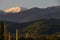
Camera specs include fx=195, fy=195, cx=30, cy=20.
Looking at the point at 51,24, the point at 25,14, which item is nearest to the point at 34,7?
the point at 25,14

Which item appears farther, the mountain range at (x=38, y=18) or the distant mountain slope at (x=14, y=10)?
the distant mountain slope at (x=14, y=10)

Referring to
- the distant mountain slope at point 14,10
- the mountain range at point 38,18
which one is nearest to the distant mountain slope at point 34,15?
the mountain range at point 38,18

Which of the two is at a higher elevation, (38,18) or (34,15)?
(34,15)

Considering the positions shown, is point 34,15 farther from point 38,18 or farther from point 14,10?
point 14,10

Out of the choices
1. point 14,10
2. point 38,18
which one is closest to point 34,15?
point 38,18

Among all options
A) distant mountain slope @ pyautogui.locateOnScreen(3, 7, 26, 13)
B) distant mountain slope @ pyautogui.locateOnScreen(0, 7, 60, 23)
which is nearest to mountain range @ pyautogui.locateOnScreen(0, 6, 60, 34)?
distant mountain slope @ pyautogui.locateOnScreen(0, 7, 60, 23)

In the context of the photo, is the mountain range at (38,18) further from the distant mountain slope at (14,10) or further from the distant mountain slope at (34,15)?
the distant mountain slope at (14,10)

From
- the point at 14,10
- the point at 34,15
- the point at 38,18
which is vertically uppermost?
the point at 14,10

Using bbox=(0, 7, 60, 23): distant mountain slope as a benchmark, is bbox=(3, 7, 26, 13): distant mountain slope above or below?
above

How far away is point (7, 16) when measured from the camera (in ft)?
20.5

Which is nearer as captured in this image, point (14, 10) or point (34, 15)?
point (34, 15)

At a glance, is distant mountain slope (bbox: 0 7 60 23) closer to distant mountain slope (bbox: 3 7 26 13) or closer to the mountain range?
the mountain range

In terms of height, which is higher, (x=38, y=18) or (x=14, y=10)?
(x=14, y=10)

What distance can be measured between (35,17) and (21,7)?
82 centimetres
